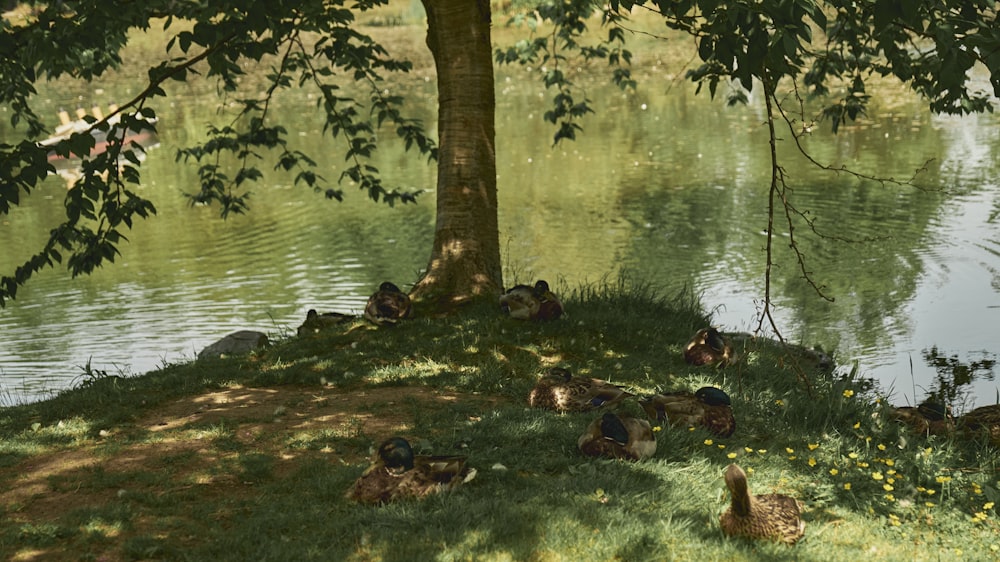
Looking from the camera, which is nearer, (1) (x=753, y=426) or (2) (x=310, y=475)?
(2) (x=310, y=475)

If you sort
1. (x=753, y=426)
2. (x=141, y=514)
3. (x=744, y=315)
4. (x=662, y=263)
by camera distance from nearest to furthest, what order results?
(x=141, y=514) → (x=753, y=426) → (x=744, y=315) → (x=662, y=263)

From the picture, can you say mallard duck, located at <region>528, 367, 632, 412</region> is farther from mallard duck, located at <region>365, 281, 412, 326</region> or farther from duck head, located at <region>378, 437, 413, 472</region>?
mallard duck, located at <region>365, 281, 412, 326</region>

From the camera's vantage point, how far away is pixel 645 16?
45219 millimetres

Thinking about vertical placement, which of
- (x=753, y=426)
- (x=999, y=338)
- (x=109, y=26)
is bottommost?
(x=999, y=338)

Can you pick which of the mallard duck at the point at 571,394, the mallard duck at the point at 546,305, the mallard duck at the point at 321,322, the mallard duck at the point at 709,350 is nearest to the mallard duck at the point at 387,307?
the mallard duck at the point at 321,322

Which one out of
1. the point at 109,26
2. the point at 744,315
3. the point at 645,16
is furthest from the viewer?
the point at 645,16

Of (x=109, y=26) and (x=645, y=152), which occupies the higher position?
(x=109, y=26)

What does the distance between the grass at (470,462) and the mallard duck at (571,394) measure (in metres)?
0.19

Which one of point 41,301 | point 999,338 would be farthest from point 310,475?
point 41,301

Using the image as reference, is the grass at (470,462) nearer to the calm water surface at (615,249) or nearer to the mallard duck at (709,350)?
the mallard duck at (709,350)

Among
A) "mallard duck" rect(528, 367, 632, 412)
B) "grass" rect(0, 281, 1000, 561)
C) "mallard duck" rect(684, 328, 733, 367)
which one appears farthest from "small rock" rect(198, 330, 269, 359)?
"mallard duck" rect(684, 328, 733, 367)

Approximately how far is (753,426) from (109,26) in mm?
7868

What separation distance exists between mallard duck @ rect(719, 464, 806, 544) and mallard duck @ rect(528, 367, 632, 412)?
2.19 metres

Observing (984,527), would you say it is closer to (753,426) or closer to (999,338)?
(753,426)
